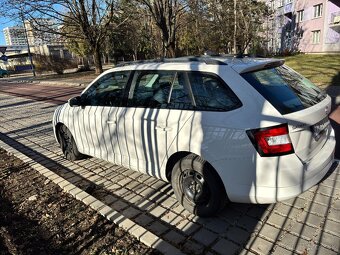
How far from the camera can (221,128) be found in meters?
2.98

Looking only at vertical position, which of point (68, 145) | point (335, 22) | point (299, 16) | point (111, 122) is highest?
point (299, 16)

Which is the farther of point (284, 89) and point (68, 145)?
Result: point (68, 145)

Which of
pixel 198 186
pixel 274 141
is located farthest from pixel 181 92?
pixel 274 141

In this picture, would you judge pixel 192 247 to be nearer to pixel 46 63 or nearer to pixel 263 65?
pixel 263 65

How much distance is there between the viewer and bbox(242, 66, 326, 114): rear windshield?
116 inches

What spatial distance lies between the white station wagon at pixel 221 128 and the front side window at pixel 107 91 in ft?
0.08

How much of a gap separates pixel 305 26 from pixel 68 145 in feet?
114

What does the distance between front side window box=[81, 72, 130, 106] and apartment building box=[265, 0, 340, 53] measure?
2848cm

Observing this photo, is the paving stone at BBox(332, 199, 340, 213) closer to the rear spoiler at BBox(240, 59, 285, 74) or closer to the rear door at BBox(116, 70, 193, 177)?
the rear spoiler at BBox(240, 59, 285, 74)

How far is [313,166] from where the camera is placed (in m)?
3.00

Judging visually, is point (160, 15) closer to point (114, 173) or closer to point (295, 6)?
point (114, 173)

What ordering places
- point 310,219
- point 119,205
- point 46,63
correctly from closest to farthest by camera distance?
point 310,219 → point 119,205 → point 46,63

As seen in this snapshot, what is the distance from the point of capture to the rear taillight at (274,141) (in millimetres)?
2768

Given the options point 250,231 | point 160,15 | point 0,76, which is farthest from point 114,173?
point 0,76
